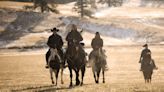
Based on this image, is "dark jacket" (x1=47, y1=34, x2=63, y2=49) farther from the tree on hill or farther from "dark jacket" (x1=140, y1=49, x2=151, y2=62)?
the tree on hill

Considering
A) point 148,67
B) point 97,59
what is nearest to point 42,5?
point 148,67

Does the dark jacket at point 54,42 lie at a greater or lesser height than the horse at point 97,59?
greater

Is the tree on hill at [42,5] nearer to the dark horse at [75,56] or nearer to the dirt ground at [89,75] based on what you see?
the dirt ground at [89,75]

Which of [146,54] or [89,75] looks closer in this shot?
[146,54]

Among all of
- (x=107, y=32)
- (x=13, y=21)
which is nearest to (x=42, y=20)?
(x=13, y=21)

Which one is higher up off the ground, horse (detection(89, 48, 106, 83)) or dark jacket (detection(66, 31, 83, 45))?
dark jacket (detection(66, 31, 83, 45))

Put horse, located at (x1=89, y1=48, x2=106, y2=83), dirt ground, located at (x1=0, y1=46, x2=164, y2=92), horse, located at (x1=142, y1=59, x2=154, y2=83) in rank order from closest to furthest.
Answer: dirt ground, located at (x1=0, y1=46, x2=164, y2=92), horse, located at (x1=89, y1=48, x2=106, y2=83), horse, located at (x1=142, y1=59, x2=154, y2=83)

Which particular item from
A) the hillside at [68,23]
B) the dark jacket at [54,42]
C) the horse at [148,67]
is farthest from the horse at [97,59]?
the hillside at [68,23]

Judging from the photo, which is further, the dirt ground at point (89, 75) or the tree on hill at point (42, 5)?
the tree on hill at point (42, 5)

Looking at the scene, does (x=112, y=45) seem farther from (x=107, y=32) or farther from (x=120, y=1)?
(x=120, y=1)

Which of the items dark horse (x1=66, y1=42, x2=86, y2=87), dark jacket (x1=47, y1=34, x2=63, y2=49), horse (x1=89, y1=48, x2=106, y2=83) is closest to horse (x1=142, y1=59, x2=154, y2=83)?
horse (x1=89, y1=48, x2=106, y2=83)

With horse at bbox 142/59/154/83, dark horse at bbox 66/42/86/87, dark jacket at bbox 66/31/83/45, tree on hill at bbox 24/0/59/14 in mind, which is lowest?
tree on hill at bbox 24/0/59/14

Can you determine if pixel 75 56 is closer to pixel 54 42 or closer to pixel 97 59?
pixel 54 42

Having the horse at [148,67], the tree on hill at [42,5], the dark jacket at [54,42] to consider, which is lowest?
the tree on hill at [42,5]
